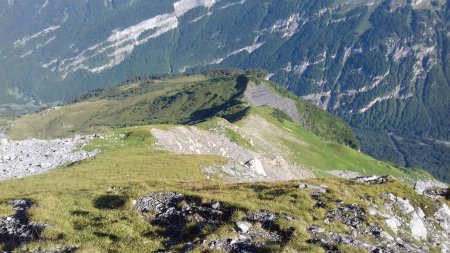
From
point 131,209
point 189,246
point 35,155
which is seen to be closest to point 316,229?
point 189,246

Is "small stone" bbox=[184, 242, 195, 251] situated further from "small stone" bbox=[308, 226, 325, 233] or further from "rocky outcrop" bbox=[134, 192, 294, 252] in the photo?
"small stone" bbox=[308, 226, 325, 233]

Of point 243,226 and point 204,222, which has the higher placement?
point 243,226

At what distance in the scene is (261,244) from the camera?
97.3 ft

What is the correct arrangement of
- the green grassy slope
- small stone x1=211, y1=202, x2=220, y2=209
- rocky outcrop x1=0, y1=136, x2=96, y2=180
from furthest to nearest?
rocky outcrop x1=0, y1=136, x2=96, y2=180 → small stone x1=211, y1=202, x2=220, y2=209 → the green grassy slope

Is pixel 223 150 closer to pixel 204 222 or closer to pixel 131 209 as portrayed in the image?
pixel 131 209

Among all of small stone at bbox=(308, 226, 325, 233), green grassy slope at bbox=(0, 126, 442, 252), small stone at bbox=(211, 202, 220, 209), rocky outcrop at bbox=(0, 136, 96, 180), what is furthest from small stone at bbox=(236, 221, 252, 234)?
rocky outcrop at bbox=(0, 136, 96, 180)

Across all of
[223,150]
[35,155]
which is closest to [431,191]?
[35,155]

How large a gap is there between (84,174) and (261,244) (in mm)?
45319

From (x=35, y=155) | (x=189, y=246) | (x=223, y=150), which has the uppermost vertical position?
(x=189, y=246)

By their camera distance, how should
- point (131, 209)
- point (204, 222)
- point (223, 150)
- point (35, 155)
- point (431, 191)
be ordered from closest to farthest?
point (204, 222) → point (131, 209) → point (431, 191) → point (35, 155) → point (223, 150)

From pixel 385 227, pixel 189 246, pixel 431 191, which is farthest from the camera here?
pixel 431 191

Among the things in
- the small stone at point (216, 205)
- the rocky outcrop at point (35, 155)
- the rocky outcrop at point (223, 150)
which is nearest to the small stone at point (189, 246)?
the small stone at point (216, 205)

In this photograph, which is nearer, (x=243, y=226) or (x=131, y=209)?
(x=243, y=226)

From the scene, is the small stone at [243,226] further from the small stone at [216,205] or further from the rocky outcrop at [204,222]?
the small stone at [216,205]
